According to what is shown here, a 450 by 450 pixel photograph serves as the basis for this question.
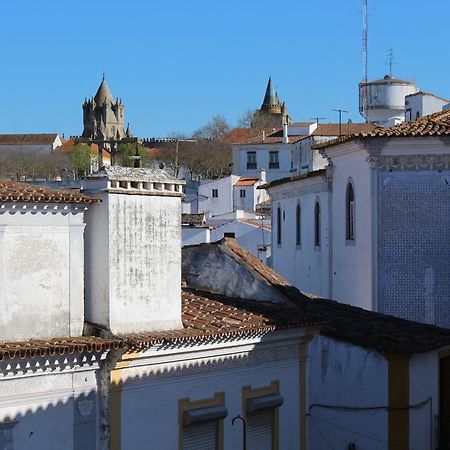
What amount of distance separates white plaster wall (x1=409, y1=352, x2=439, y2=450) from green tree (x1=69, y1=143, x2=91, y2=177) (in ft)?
184

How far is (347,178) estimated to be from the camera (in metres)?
21.0

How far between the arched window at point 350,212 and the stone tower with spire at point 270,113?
77.3 meters

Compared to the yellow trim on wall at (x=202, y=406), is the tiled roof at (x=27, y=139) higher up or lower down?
higher up

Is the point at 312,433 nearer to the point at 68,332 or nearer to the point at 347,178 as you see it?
the point at 68,332

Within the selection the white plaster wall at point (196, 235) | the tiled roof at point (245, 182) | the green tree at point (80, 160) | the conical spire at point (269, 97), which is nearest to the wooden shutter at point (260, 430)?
the white plaster wall at point (196, 235)

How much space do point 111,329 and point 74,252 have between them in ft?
3.26

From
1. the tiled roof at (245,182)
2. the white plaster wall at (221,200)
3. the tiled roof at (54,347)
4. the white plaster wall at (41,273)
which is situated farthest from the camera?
the white plaster wall at (221,200)

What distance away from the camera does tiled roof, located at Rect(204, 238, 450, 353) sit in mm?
Result: 14185

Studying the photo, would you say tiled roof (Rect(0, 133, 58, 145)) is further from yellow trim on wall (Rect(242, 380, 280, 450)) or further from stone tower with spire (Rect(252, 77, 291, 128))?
yellow trim on wall (Rect(242, 380, 280, 450))

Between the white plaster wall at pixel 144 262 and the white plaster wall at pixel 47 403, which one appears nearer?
the white plaster wall at pixel 47 403

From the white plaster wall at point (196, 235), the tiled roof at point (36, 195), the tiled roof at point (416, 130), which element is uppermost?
the tiled roof at point (416, 130)

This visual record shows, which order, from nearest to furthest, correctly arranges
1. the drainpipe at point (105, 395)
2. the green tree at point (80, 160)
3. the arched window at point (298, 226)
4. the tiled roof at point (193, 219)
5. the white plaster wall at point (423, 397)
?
the drainpipe at point (105, 395) → the white plaster wall at point (423, 397) → the arched window at point (298, 226) → the tiled roof at point (193, 219) → the green tree at point (80, 160)

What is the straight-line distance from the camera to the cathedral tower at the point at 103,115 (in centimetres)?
13475

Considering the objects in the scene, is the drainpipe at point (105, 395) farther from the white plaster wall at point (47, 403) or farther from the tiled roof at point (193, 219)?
the tiled roof at point (193, 219)
